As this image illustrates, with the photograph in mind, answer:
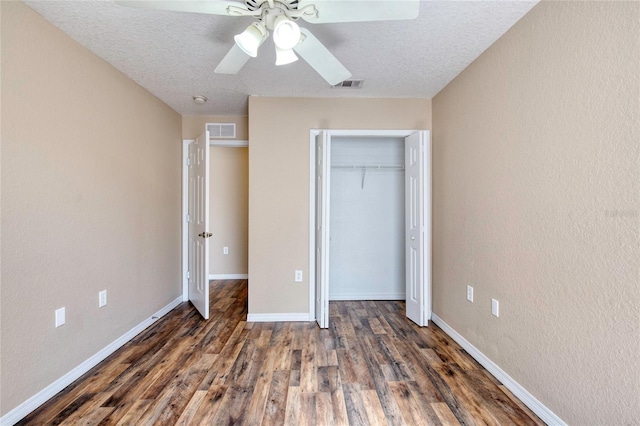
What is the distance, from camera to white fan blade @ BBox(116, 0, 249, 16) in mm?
1275

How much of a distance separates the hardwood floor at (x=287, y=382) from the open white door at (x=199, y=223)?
47cm

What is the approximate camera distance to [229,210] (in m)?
4.94

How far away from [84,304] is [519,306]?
298cm

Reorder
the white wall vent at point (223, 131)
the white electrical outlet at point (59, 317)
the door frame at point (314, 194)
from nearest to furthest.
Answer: the white electrical outlet at point (59, 317) → the door frame at point (314, 194) → the white wall vent at point (223, 131)

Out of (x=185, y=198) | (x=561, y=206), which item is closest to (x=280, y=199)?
(x=185, y=198)

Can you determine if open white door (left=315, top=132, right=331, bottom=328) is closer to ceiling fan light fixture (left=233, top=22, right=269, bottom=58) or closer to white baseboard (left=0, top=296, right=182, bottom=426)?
ceiling fan light fixture (left=233, top=22, right=269, bottom=58)

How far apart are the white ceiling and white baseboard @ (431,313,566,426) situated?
2.29 m

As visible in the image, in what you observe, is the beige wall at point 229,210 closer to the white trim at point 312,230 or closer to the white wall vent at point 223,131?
the white wall vent at point 223,131

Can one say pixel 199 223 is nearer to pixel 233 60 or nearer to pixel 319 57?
pixel 233 60

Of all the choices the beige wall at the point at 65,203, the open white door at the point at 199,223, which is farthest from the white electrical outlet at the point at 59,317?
the open white door at the point at 199,223

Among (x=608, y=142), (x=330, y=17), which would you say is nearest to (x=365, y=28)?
(x=330, y=17)

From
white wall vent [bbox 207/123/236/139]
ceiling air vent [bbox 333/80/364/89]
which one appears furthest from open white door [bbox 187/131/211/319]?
ceiling air vent [bbox 333/80/364/89]

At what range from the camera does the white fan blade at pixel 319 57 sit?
1.57 meters

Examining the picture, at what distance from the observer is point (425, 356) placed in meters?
2.33
